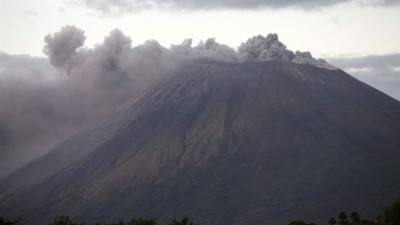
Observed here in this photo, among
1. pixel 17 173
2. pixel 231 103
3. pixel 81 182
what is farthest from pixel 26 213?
pixel 231 103

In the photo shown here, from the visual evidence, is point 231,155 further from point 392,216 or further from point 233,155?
point 392,216

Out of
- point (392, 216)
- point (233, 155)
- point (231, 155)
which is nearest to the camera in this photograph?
point (392, 216)

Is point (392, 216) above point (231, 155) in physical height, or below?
below

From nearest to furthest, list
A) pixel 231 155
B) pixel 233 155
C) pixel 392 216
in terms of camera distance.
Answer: pixel 392 216
pixel 233 155
pixel 231 155

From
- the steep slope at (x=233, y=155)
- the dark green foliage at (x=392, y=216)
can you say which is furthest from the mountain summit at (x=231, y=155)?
the dark green foliage at (x=392, y=216)

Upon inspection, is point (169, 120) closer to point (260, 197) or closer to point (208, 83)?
point (208, 83)

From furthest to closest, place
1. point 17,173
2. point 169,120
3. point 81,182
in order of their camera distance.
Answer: point 17,173
point 169,120
point 81,182

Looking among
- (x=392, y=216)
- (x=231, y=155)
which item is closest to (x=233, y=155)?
(x=231, y=155)
